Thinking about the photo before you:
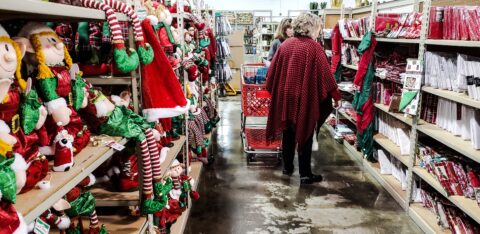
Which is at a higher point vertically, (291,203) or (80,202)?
(80,202)

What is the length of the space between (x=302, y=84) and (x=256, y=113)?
33.4 inches

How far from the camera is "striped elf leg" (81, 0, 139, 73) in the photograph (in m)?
1.39

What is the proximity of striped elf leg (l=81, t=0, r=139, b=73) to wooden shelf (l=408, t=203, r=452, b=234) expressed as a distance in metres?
2.41

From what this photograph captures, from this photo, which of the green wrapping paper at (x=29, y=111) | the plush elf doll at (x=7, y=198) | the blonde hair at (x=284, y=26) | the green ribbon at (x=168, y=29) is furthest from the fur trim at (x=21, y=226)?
the blonde hair at (x=284, y=26)

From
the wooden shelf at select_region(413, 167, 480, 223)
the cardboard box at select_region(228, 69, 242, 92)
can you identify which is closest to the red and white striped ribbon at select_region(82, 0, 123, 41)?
the wooden shelf at select_region(413, 167, 480, 223)

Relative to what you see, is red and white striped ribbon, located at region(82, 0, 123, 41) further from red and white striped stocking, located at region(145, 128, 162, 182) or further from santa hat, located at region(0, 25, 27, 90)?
red and white striped stocking, located at region(145, 128, 162, 182)

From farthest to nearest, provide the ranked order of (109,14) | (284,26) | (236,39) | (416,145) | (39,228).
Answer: (236,39) → (284,26) → (416,145) → (109,14) → (39,228)

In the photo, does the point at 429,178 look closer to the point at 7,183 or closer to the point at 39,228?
the point at 39,228

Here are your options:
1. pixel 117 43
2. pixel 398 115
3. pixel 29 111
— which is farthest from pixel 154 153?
pixel 398 115

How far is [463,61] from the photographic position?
258 cm

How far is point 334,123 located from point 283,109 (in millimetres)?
2529

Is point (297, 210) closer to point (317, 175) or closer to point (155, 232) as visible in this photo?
point (317, 175)

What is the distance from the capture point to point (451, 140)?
8.81 ft

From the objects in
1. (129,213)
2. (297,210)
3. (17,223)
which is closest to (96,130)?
(129,213)
